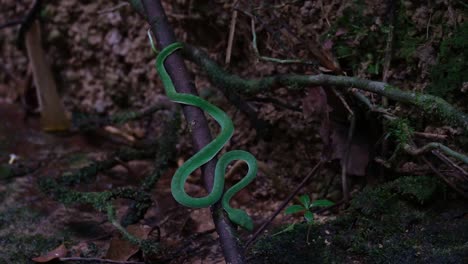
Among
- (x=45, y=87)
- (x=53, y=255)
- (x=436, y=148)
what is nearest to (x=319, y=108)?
(x=436, y=148)

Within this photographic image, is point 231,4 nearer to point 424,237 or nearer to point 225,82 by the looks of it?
point 225,82

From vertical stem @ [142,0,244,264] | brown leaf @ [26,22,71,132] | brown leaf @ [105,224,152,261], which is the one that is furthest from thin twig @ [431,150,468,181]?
brown leaf @ [26,22,71,132]

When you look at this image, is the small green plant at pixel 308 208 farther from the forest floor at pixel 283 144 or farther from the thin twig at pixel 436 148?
the thin twig at pixel 436 148

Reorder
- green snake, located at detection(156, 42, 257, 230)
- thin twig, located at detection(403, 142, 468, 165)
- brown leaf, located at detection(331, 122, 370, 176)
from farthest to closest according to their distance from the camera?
brown leaf, located at detection(331, 122, 370, 176) → green snake, located at detection(156, 42, 257, 230) → thin twig, located at detection(403, 142, 468, 165)

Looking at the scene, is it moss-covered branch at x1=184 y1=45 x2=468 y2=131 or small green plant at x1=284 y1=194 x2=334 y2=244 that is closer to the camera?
moss-covered branch at x1=184 y1=45 x2=468 y2=131

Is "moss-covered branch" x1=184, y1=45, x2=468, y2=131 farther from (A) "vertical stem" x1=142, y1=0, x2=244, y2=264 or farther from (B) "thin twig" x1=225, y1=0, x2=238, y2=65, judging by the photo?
(A) "vertical stem" x1=142, y1=0, x2=244, y2=264

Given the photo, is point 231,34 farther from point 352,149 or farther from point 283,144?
point 352,149
